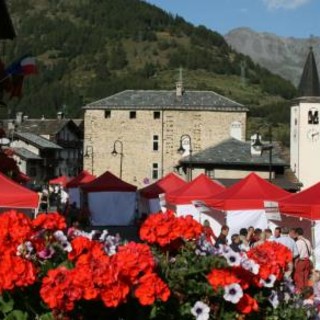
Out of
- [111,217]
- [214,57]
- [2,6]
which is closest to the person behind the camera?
[2,6]

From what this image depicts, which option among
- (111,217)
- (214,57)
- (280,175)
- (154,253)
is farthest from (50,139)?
(154,253)

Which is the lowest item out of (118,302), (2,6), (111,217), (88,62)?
(111,217)

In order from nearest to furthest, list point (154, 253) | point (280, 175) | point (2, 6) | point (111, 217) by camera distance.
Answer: point (154, 253), point (2, 6), point (111, 217), point (280, 175)

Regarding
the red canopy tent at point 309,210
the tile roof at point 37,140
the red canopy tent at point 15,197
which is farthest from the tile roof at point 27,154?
the red canopy tent at point 15,197

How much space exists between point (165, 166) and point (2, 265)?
71316 mm

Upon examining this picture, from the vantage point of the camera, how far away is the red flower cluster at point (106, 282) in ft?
16.4

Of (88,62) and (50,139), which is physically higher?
(88,62)

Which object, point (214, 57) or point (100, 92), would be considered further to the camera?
point (214, 57)

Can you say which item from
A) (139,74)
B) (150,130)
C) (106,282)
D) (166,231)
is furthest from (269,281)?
(139,74)

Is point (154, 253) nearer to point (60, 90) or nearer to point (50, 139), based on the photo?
point (50, 139)

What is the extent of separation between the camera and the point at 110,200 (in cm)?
3894

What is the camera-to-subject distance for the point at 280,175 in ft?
173

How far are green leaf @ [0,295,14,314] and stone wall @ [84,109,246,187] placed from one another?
70.4m

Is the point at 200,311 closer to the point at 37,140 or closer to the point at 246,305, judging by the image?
the point at 246,305
